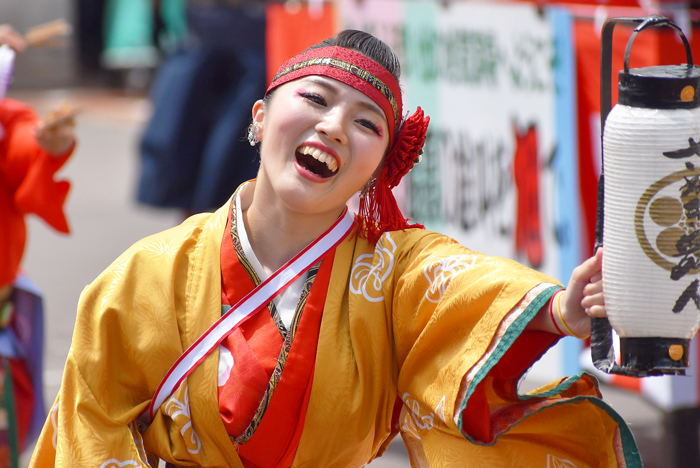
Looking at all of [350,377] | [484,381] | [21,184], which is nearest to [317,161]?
[350,377]

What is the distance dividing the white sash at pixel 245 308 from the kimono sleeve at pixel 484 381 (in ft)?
0.56

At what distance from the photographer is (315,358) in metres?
1.87

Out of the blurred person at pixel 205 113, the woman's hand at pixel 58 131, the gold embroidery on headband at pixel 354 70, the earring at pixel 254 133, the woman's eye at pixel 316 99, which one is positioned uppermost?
the gold embroidery on headband at pixel 354 70

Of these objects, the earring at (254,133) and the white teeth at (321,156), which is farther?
the earring at (254,133)

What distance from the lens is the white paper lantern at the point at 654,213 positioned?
4.77 ft

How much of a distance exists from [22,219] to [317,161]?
1.39 meters

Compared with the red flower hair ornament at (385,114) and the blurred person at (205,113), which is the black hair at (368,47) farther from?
the blurred person at (205,113)

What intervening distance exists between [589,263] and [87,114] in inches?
388

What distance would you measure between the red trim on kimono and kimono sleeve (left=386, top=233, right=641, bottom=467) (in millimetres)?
183

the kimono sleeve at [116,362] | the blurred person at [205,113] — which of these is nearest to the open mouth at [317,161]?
the kimono sleeve at [116,362]

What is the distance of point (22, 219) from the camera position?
2947mm

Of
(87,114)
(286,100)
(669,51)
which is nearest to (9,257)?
(286,100)

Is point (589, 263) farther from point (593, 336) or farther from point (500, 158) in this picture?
point (500, 158)

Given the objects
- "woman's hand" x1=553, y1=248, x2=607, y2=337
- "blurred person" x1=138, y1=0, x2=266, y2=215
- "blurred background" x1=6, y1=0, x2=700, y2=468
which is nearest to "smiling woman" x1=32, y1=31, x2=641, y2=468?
"woman's hand" x1=553, y1=248, x2=607, y2=337
